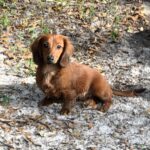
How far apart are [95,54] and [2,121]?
99.3 inches

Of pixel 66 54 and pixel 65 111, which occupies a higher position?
pixel 66 54

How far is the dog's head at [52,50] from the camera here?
240 inches

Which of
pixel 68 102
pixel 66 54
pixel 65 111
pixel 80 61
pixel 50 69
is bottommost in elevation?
pixel 65 111

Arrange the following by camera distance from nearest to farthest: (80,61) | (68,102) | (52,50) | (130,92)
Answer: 1. (52,50)
2. (68,102)
3. (130,92)
4. (80,61)

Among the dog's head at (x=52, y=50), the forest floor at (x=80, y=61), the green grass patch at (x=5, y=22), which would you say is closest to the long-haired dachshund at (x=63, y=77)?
the dog's head at (x=52, y=50)

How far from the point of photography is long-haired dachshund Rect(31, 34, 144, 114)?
6.15 metres

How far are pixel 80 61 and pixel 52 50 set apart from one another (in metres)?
1.95

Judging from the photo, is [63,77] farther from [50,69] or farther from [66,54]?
[66,54]

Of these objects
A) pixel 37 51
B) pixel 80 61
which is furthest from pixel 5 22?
pixel 37 51

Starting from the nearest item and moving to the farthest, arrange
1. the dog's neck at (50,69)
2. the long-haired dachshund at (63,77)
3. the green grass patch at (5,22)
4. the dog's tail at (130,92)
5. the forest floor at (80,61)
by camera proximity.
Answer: the forest floor at (80,61) → the long-haired dachshund at (63,77) → the dog's neck at (50,69) → the dog's tail at (130,92) → the green grass patch at (5,22)

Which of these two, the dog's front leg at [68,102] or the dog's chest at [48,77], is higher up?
the dog's chest at [48,77]

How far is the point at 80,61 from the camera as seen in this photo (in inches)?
315

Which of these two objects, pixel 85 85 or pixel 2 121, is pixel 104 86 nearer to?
pixel 85 85

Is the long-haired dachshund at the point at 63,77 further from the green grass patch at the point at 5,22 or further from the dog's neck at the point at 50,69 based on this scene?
the green grass patch at the point at 5,22
